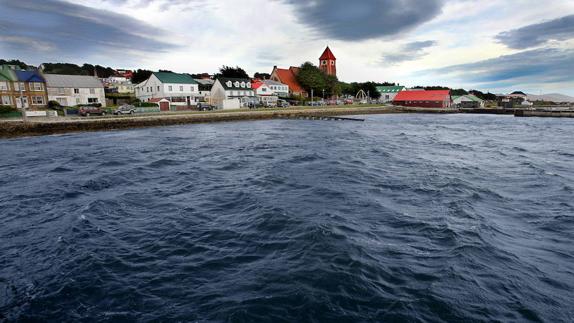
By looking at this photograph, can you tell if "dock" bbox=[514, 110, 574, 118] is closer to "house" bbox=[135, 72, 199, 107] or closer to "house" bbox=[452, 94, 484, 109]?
"house" bbox=[452, 94, 484, 109]

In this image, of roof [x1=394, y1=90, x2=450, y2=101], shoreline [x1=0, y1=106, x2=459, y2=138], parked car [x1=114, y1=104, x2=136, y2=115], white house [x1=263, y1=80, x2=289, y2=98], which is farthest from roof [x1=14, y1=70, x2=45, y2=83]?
roof [x1=394, y1=90, x2=450, y2=101]

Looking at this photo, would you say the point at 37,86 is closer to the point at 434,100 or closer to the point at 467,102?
the point at 434,100

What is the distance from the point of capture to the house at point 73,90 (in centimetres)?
6819

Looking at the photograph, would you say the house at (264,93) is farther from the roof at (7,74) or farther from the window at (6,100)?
the window at (6,100)

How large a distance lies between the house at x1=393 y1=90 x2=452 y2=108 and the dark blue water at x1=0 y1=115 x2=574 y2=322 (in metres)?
86.3

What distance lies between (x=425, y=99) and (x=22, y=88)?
103 m

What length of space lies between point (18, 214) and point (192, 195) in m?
6.88

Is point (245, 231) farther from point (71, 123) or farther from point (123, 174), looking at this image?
point (71, 123)

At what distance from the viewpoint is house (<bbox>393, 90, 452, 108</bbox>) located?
101812 millimetres

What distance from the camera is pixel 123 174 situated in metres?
20.3

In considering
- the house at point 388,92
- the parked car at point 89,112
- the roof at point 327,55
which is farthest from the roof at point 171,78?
the house at point 388,92

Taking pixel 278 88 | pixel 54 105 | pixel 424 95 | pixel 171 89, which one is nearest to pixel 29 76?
pixel 54 105

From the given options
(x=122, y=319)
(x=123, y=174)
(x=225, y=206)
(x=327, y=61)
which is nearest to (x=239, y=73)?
(x=327, y=61)

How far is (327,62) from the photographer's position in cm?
12681
